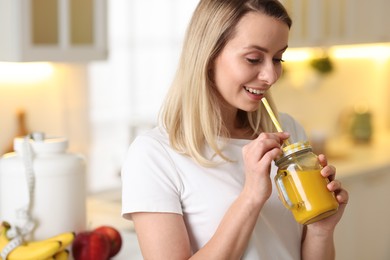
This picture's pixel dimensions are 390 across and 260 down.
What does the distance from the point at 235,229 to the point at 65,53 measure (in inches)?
51.0

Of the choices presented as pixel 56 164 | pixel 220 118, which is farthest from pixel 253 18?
pixel 56 164

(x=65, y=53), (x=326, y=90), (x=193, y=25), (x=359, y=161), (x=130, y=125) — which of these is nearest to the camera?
(x=193, y=25)

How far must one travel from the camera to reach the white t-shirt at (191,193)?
60.1 inches

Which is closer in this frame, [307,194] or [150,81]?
[307,194]

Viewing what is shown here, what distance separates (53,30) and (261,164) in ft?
4.27

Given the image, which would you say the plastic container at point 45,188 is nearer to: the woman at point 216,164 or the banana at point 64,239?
the banana at point 64,239

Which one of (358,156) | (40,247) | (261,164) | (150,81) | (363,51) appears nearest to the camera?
(261,164)

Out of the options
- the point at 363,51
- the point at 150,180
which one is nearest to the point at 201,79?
the point at 150,180

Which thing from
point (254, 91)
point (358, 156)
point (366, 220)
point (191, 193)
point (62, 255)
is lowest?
point (366, 220)

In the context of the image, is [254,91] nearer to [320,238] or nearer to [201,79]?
[201,79]

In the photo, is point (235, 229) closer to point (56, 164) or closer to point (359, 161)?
point (56, 164)

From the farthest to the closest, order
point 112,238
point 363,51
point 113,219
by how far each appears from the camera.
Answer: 1. point 363,51
2. point 113,219
3. point 112,238

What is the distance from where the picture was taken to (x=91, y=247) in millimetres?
2025

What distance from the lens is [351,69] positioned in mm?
4594
